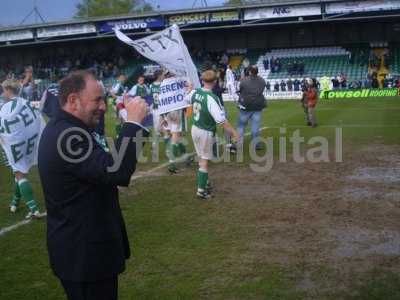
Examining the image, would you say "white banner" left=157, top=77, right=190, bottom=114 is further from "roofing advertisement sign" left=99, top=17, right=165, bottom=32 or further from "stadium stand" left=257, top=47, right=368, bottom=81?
"roofing advertisement sign" left=99, top=17, right=165, bottom=32

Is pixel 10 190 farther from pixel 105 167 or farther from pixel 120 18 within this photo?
pixel 120 18

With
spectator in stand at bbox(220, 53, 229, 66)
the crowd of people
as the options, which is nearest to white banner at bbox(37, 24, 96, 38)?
spectator in stand at bbox(220, 53, 229, 66)

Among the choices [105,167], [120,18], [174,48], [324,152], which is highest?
[120,18]

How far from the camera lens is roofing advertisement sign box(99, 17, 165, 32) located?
1746 inches

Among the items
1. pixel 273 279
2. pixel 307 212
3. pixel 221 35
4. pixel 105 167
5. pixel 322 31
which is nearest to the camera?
pixel 105 167

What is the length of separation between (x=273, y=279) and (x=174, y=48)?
224 inches

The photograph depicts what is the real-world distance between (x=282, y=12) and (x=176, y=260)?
37.1 meters

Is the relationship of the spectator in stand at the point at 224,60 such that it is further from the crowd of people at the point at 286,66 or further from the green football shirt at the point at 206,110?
the green football shirt at the point at 206,110

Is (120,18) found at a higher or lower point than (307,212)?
higher

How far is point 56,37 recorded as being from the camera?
48344 millimetres

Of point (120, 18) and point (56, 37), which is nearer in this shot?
point (120, 18)

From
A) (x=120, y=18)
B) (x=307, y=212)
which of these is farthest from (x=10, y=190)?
(x=120, y=18)

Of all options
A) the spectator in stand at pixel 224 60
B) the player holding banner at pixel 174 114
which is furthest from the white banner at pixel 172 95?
the spectator in stand at pixel 224 60

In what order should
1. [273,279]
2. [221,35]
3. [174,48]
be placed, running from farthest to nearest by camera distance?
1. [221,35]
2. [174,48]
3. [273,279]
